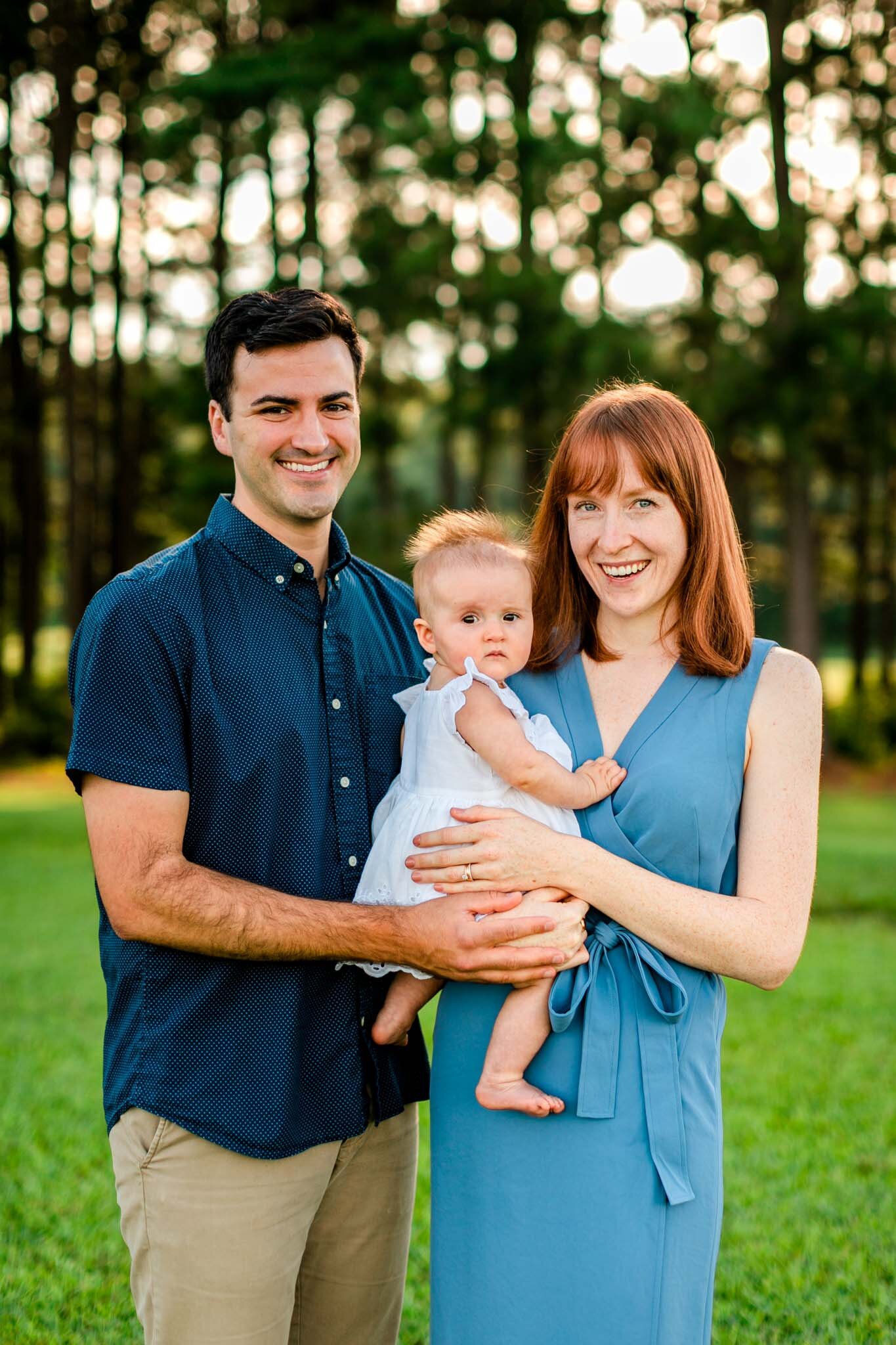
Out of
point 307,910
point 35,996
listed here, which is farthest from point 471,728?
point 35,996

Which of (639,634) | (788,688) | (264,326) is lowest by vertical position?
(788,688)

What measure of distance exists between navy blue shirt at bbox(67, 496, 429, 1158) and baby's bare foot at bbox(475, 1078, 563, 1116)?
35 cm

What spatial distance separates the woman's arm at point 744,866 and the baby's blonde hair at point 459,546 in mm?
620

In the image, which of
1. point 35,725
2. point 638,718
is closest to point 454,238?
point 35,725

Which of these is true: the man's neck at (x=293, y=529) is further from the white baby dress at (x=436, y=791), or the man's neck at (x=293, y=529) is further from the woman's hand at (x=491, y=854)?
the woman's hand at (x=491, y=854)

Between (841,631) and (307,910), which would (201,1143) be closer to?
(307,910)

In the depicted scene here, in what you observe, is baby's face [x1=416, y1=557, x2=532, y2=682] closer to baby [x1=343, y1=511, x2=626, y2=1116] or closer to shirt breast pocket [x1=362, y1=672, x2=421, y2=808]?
baby [x1=343, y1=511, x2=626, y2=1116]

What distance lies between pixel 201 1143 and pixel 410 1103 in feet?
2.01

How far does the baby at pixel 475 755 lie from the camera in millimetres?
2543

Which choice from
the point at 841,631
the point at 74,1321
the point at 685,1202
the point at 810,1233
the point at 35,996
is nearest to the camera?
the point at 685,1202

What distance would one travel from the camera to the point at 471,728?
272cm

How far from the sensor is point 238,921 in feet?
8.06

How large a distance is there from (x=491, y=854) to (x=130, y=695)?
2.60 feet

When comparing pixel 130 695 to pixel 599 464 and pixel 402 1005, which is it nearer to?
pixel 402 1005
